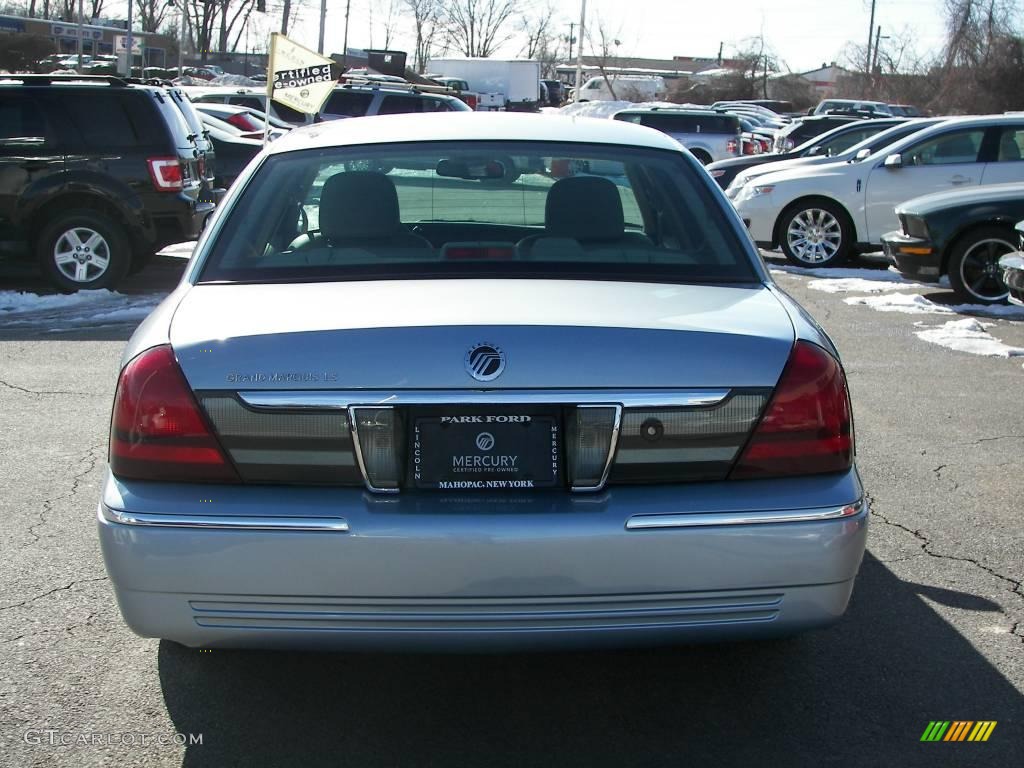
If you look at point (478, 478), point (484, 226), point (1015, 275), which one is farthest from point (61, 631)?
point (1015, 275)

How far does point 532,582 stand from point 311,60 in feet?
44.3

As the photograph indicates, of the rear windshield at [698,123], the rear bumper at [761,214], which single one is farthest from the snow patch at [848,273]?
the rear windshield at [698,123]

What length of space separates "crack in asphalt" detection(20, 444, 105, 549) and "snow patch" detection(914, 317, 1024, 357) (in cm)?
633

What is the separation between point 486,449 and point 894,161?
11.6 metres

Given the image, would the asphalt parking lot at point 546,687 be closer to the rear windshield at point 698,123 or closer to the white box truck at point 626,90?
the rear windshield at point 698,123

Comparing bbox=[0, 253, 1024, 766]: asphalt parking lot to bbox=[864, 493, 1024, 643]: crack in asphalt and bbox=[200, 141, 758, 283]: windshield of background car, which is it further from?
bbox=[200, 141, 758, 283]: windshield of background car

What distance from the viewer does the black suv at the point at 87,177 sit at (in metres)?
11.0

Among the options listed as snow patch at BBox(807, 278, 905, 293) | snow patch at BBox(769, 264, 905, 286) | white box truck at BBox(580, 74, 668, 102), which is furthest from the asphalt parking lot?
white box truck at BBox(580, 74, 668, 102)

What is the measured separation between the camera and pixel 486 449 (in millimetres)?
2924

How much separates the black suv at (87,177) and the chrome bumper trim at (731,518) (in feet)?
30.5

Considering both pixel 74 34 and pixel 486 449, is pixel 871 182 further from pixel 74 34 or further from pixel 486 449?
pixel 74 34

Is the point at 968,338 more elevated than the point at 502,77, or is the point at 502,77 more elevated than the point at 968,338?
the point at 502,77

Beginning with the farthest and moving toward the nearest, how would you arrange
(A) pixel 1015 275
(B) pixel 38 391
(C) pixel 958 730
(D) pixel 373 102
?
(D) pixel 373 102
(A) pixel 1015 275
(B) pixel 38 391
(C) pixel 958 730

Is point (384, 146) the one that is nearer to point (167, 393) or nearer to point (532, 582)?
point (167, 393)
